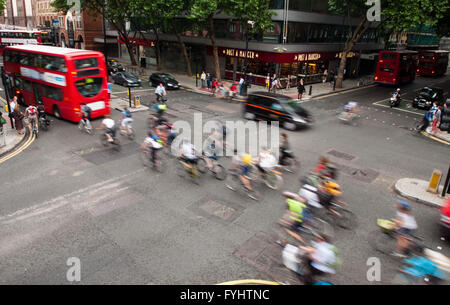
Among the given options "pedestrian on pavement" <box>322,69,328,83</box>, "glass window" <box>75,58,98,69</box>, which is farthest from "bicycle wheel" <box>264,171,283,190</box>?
"pedestrian on pavement" <box>322,69,328,83</box>

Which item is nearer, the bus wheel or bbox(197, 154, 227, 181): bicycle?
bbox(197, 154, 227, 181): bicycle

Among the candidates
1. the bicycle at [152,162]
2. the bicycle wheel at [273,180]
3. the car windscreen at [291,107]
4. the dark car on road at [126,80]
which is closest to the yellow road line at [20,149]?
the bicycle at [152,162]

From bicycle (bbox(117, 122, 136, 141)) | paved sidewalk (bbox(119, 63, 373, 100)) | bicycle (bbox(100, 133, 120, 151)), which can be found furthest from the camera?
paved sidewalk (bbox(119, 63, 373, 100))

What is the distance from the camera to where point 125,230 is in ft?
28.1

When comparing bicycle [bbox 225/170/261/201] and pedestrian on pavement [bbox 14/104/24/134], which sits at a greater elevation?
pedestrian on pavement [bbox 14/104/24/134]

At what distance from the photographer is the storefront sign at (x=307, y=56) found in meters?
32.0

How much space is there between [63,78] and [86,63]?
4.63ft

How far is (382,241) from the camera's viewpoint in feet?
27.4

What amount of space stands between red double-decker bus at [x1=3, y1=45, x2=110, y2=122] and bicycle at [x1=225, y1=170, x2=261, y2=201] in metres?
10.4

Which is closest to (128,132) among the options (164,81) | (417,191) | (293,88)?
(417,191)

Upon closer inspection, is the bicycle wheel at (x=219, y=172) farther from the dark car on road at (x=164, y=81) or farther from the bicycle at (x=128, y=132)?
the dark car on road at (x=164, y=81)

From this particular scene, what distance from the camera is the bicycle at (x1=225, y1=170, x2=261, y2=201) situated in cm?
1055

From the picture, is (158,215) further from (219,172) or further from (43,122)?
(43,122)

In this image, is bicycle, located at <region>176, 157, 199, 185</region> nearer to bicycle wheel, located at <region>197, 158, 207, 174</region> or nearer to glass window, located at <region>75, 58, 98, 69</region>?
bicycle wheel, located at <region>197, 158, 207, 174</region>
